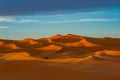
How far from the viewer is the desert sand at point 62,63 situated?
14422mm

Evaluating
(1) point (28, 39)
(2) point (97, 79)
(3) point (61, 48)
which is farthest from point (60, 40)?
(2) point (97, 79)

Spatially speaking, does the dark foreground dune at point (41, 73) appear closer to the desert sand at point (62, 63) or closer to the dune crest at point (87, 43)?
the desert sand at point (62, 63)

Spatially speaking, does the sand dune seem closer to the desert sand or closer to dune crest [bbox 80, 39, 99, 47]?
the desert sand

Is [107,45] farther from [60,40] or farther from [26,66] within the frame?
[26,66]

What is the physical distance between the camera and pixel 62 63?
2288 centimetres

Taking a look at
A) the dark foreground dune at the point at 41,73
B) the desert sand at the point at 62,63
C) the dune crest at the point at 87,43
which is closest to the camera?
the dark foreground dune at the point at 41,73

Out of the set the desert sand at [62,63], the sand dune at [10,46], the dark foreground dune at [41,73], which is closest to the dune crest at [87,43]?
the desert sand at [62,63]

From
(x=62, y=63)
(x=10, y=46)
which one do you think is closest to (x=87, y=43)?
(x=10, y=46)

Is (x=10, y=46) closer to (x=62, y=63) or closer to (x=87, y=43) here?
(x=87, y=43)

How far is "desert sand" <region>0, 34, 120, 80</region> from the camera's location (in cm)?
1442

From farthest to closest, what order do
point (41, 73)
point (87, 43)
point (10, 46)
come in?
point (10, 46)
point (87, 43)
point (41, 73)

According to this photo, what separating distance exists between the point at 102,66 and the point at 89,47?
21.3 meters

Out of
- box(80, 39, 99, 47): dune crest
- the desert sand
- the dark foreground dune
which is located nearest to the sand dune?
the desert sand

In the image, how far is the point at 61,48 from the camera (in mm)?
40000
